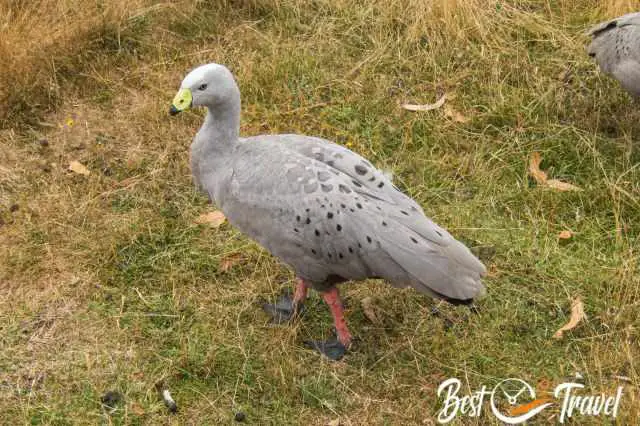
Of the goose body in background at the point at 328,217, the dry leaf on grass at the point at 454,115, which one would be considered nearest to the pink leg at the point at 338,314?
the goose body in background at the point at 328,217

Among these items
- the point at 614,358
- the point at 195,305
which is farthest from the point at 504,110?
the point at 195,305

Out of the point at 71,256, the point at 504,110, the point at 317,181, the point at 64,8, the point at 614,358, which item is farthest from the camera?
the point at 64,8

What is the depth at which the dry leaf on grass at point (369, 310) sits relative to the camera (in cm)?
439

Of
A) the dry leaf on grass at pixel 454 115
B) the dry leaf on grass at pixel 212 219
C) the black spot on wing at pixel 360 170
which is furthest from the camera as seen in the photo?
the dry leaf on grass at pixel 454 115

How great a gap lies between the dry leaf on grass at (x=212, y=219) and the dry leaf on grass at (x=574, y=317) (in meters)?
2.22

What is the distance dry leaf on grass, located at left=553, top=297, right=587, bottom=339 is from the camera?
4258 mm

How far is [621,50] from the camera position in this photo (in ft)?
17.3

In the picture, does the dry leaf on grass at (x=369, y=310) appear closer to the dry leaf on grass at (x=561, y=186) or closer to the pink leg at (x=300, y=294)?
the pink leg at (x=300, y=294)

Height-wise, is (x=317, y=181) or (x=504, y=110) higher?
(x=317, y=181)

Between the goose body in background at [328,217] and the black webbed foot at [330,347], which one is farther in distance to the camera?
the black webbed foot at [330,347]

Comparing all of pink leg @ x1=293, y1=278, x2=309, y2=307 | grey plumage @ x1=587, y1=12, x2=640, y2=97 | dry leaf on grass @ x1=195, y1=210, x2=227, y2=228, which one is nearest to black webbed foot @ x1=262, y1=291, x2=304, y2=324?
pink leg @ x1=293, y1=278, x2=309, y2=307

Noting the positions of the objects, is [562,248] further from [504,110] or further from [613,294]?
[504,110]

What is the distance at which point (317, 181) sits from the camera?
12.3 feet

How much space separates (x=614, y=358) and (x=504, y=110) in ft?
7.34
